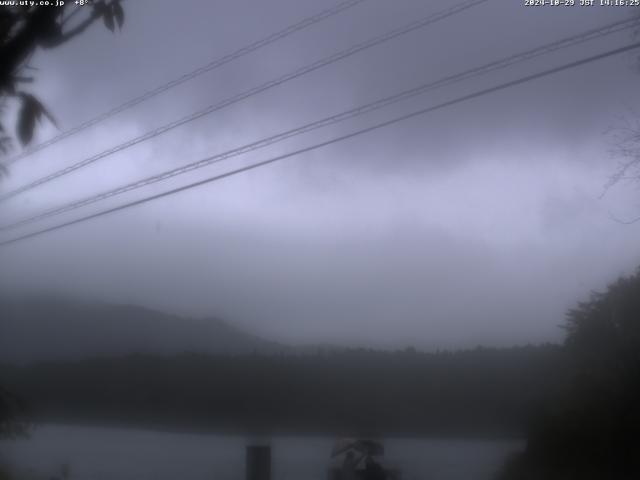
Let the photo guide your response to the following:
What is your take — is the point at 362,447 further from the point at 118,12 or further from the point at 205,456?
the point at 118,12

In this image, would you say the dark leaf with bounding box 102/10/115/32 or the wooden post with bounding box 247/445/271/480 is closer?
the dark leaf with bounding box 102/10/115/32

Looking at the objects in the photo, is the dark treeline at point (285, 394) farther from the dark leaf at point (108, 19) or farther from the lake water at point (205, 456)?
the dark leaf at point (108, 19)

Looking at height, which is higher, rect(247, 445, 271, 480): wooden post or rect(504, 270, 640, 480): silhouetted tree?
rect(504, 270, 640, 480): silhouetted tree

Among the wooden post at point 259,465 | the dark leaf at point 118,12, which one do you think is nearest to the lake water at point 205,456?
the wooden post at point 259,465

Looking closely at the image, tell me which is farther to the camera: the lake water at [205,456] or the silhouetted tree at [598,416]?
the lake water at [205,456]

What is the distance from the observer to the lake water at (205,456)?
528 inches

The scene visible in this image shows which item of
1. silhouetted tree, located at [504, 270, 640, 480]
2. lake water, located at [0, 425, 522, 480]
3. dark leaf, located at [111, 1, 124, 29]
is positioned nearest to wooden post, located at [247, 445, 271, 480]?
lake water, located at [0, 425, 522, 480]

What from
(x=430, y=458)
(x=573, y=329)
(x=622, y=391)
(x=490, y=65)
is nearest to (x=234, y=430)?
(x=430, y=458)

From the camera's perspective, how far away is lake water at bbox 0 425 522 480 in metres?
13.4

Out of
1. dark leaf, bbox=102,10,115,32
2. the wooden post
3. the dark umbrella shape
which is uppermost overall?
dark leaf, bbox=102,10,115,32

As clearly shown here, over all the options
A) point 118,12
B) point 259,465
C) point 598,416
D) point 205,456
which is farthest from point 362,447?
point 118,12

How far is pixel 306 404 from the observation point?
1956cm

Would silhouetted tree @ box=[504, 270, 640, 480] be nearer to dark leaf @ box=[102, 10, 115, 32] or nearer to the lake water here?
the lake water

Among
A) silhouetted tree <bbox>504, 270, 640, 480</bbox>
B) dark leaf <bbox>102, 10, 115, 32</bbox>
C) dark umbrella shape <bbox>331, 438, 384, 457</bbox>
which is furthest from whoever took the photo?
silhouetted tree <bbox>504, 270, 640, 480</bbox>
